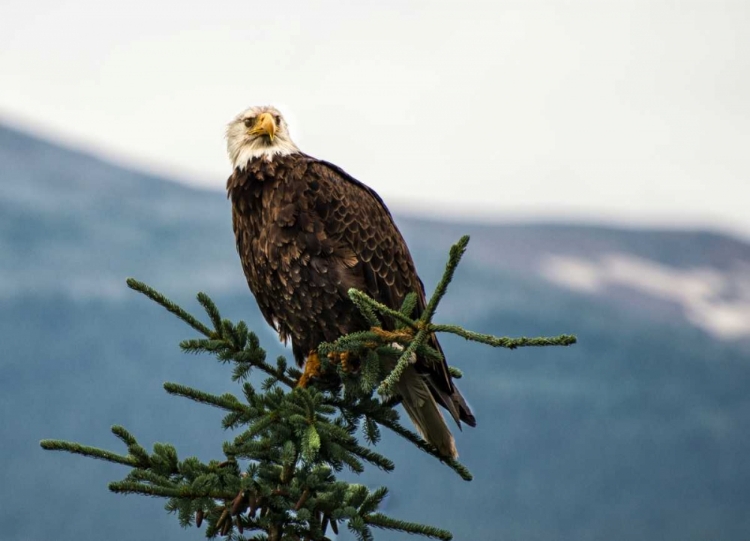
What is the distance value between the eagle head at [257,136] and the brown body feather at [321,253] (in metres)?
0.13

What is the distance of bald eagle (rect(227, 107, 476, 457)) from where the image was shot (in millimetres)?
4211

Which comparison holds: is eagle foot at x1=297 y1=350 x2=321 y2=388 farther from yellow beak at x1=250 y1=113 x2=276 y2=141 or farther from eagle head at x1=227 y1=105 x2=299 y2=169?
yellow beak at x1=250 y1=113 x2=276 y2=141

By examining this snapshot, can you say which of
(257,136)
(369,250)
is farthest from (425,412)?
(257,136)

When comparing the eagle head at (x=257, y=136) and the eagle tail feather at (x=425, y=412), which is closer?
the eagle tail feather at (x=425, y=412)

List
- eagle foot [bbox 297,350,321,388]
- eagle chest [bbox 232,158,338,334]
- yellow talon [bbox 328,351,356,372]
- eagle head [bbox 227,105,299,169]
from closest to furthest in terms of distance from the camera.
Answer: yellow talon [bbox 328,351,356,372], eagle foot [bbox 297,350,321,388], eagle chest [bbox 232,158,338,334], eagle head [bbox 227,105,299,169]

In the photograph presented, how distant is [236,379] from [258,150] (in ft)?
5.14

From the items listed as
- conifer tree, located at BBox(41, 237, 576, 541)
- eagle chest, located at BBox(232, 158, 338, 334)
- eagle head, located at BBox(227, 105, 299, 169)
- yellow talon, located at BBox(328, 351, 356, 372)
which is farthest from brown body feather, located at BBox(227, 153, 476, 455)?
conifer tree, located at BBox(41, 237, 576, 541)

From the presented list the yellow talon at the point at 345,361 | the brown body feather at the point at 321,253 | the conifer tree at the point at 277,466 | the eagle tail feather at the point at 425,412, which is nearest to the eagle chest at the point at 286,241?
the brown body feather at the point at 321,253

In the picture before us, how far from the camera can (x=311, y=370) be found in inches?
162

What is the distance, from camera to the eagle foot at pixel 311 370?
4055mm

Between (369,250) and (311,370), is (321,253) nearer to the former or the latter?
(369,250)

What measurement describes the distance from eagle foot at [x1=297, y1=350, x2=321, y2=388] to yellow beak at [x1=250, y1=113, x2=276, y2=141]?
119 cm

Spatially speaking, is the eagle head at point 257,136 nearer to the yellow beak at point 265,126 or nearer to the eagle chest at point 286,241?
the yellow beak at point 265,126

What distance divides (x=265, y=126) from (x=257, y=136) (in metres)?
Answer: 0.07
